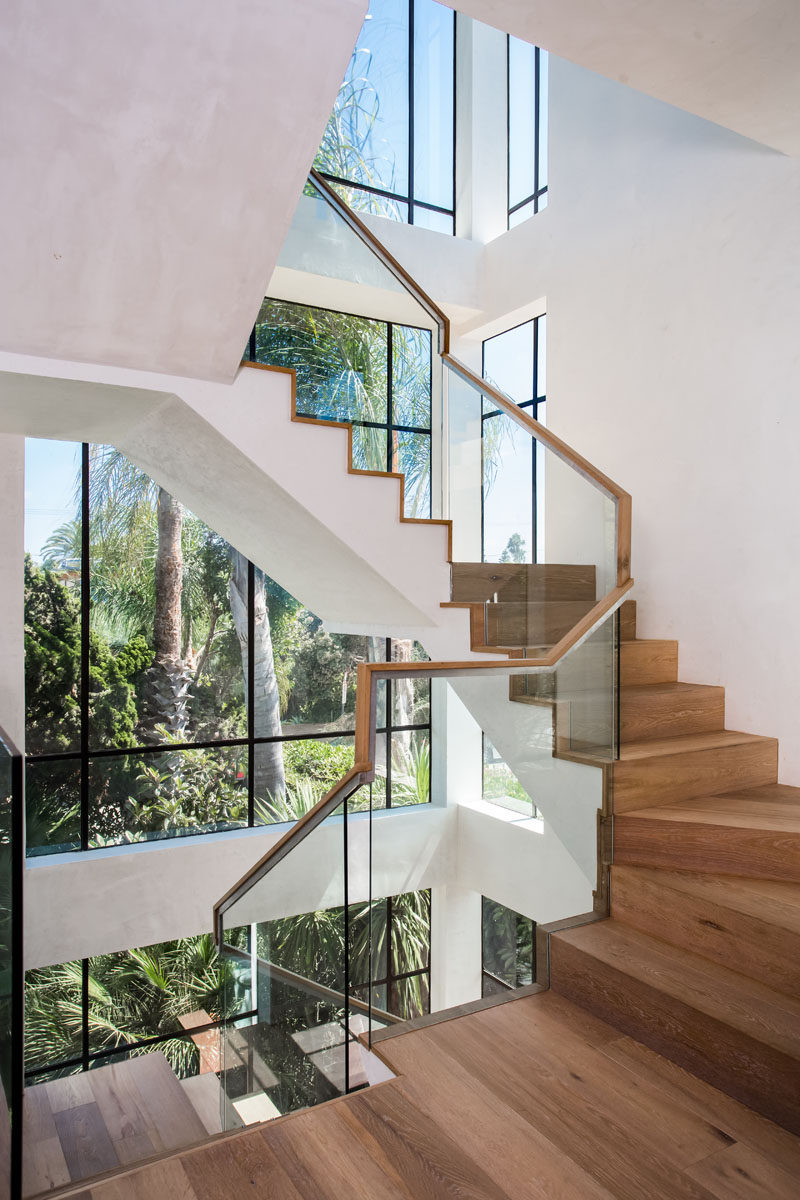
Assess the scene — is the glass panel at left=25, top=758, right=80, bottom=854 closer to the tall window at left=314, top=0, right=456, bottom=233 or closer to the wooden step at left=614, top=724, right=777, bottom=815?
the wooden step at left=614, top=724, right=777, bottom=815

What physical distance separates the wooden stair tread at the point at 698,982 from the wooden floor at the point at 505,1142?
0.68 feet

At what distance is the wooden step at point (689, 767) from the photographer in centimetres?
344

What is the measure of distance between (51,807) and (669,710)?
445 cm

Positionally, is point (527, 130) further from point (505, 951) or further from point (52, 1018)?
point (52, 1018)

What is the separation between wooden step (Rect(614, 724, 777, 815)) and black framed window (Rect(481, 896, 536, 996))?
101 inches

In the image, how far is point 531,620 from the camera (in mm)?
4137

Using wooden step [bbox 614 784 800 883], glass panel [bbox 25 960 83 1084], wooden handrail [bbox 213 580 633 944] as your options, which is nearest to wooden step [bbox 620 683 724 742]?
wooden step [bbox 614 784 800 883]

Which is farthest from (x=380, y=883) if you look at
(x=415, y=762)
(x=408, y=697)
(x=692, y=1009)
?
(x=415, y=762)

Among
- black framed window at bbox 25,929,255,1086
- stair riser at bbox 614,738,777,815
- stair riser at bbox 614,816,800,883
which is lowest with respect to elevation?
black framed window at bbox 25,929,255,1086

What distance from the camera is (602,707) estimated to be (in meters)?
3.46

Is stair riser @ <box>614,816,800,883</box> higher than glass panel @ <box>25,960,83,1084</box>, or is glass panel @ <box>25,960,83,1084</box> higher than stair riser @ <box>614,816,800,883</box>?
stair riser @ <box>614,816,800,883</box>

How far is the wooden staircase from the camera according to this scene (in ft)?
7.73

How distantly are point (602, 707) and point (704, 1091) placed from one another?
1469 millimetres

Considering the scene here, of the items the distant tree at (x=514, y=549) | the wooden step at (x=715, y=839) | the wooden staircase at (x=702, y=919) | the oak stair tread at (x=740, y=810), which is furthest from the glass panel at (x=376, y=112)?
the wooden step at (x=715, y=839)
